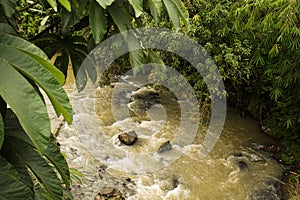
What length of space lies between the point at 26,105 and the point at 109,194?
222 cm

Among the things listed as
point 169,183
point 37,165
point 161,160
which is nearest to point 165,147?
point 161,160

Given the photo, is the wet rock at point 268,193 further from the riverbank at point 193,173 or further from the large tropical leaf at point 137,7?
the large tropical leaf at point 137,7

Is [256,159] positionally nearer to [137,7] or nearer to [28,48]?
[137,7]

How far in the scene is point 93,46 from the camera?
→ 871 millimetres

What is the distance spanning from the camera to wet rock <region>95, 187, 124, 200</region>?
8.21 feet

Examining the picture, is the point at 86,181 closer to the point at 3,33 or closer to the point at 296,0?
the point at 296,0

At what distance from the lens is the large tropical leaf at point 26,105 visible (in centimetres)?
43

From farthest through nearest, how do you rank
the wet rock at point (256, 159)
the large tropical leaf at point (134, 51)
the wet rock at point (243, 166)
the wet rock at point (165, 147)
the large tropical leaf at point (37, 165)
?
the wet rock at point (165, 147) → the wet rock at point (256, 159) → the wet rock at point (243, 166) → the large tropical leaf at point (134, 51) → the large tropical leaf at point (37, 165)

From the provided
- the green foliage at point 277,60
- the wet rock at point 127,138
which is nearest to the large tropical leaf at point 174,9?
the green foliage at point 277,60

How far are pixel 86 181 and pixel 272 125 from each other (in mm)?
1933

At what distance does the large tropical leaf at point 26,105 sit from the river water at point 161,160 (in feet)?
7.34

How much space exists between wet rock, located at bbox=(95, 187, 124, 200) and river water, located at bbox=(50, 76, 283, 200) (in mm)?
61

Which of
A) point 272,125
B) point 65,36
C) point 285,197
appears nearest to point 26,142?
point 65,36

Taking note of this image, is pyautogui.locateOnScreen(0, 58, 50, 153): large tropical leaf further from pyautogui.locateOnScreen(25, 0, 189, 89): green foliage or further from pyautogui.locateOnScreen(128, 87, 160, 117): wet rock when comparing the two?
pyautogui.locateOnScreen(128, 87, 160, 117): wet rock
